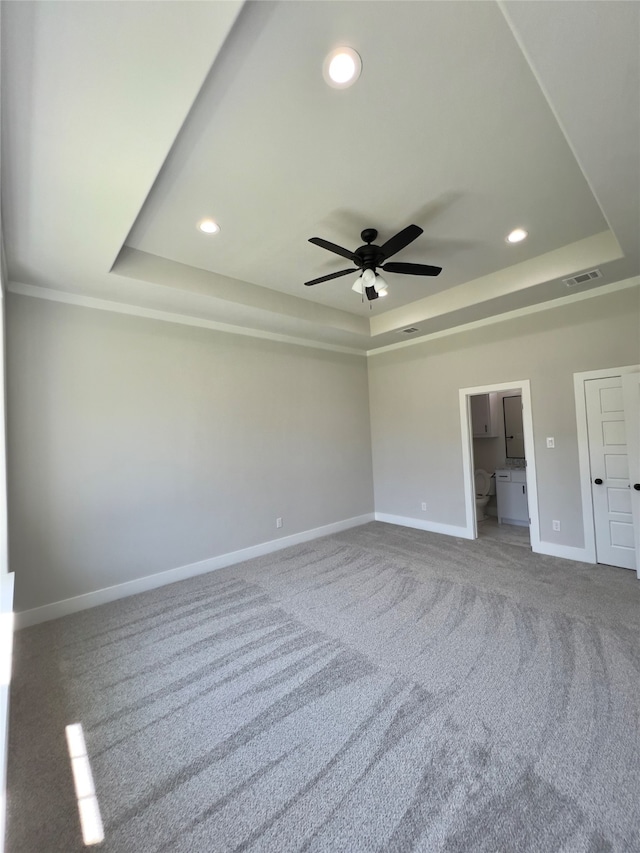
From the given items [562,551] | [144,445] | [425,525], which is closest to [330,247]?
[144,445]

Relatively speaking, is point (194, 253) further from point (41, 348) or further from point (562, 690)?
point (562, 690)

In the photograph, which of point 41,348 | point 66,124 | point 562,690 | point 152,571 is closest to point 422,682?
point 562,690

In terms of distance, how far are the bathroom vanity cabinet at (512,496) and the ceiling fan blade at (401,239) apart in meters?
4.12

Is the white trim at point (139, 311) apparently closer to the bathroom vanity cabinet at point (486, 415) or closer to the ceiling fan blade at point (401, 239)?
the ceiling fan blade at point (401, 239)

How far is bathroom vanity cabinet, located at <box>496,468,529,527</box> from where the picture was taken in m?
5.22

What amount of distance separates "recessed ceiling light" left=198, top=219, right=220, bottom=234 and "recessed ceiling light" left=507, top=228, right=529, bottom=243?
7.98 feet

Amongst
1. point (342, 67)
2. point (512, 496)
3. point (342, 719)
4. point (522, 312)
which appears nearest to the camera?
point (342, 67)

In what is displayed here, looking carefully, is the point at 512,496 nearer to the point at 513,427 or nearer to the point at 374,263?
the point at 513,427

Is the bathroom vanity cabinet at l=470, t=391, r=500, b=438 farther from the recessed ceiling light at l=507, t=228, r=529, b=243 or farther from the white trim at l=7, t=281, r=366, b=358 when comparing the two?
the recessed ceiling light at l=507, t=228, r=529, b=243

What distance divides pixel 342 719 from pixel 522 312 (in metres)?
4.39

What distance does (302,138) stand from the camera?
1906 mm

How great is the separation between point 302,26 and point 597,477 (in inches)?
171

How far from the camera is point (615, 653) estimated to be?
2.26 meters

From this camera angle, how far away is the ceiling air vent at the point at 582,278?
3.23 metres
